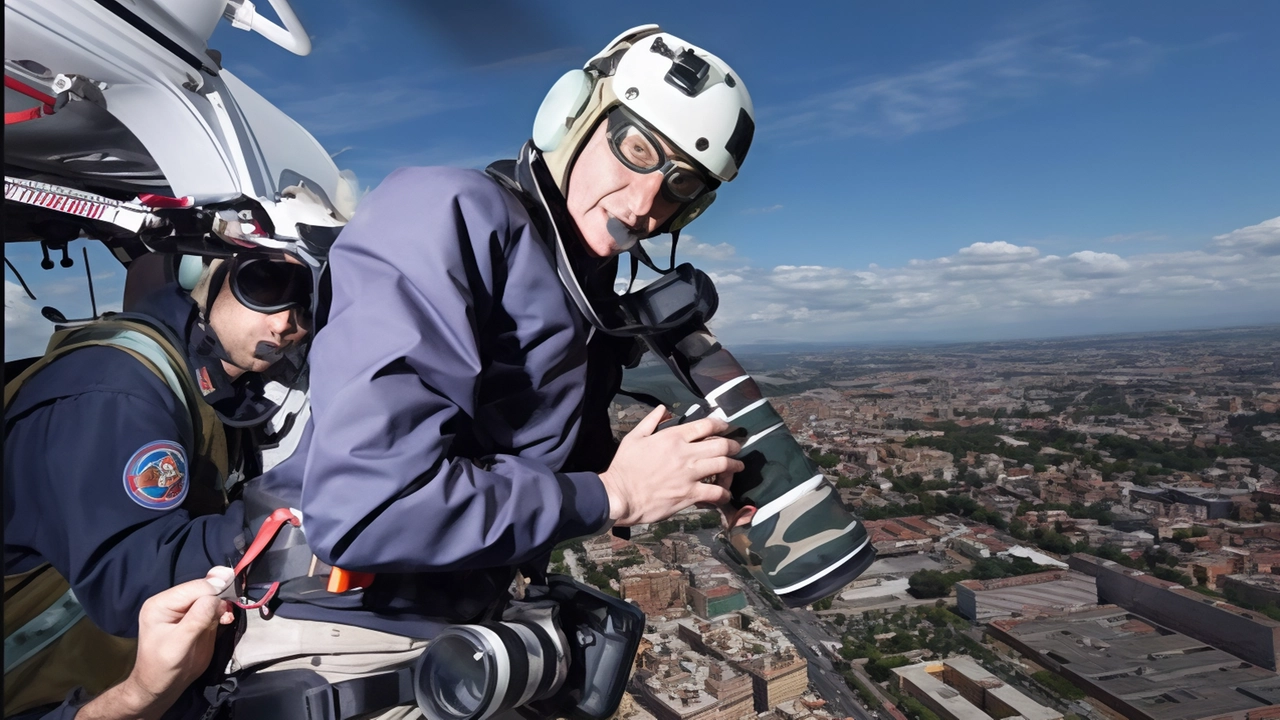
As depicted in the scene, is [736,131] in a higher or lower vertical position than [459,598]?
higher

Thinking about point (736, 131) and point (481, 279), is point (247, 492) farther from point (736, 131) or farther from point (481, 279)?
point (736, 131)

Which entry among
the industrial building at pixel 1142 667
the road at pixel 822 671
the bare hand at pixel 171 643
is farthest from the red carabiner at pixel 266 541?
the industrial building at pixel 1142 667

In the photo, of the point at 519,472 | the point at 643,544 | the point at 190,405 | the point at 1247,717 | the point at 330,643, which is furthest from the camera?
the point at 1247,717

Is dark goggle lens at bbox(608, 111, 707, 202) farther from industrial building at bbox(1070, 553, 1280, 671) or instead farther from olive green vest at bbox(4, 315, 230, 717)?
industrial building at bbox(1070, 553, 1280, 671)

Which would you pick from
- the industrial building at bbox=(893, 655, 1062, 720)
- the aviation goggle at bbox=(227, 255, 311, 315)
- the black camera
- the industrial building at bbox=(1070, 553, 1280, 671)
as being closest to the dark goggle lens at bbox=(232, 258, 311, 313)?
the aviation goggle at bbox=(227, 255, 311, 315)

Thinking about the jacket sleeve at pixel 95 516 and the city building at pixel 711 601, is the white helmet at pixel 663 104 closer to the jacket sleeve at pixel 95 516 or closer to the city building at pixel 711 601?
the jacket sleeve at pixel 95 516

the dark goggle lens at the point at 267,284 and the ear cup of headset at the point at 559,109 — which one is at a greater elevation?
the ear cup of headset at the point at 559,109

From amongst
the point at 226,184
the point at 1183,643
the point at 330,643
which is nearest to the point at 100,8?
the point at 226,184
